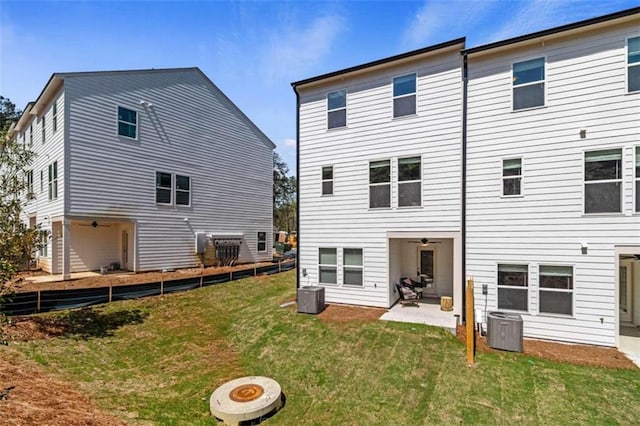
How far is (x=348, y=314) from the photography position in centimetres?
1012

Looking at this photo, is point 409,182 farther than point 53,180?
No

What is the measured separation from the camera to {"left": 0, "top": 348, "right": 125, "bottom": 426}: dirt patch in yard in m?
4.61

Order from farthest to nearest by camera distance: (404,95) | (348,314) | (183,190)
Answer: (183,190)
(404,95)
(348,314)

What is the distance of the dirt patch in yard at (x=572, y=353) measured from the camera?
22.9 feet

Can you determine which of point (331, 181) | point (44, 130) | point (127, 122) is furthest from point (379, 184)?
point (44, 130)

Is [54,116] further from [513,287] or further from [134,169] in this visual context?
[513,287]

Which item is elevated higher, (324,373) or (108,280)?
(108,280)

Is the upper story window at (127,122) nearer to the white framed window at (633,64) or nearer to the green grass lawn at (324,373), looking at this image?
the green grass lawn at (324,373)

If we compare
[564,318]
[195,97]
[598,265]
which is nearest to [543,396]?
[564,318]

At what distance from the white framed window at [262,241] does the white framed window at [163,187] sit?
6948mm

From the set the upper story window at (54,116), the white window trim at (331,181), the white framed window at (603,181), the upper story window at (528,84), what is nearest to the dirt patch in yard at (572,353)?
the white framed window at (603,181)

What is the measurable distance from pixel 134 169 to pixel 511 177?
16.2m

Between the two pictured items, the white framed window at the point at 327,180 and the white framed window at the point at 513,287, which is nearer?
the white framed window at the point at 513,287

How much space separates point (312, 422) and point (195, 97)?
18.0 meters
